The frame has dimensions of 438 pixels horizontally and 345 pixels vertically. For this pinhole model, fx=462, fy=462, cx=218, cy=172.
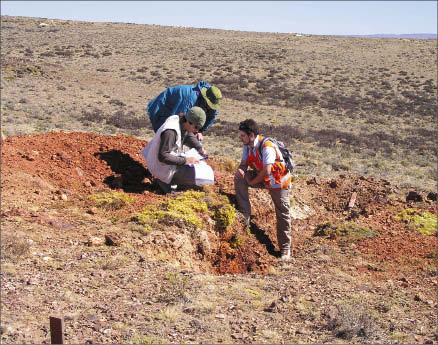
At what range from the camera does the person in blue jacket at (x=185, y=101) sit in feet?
22.5

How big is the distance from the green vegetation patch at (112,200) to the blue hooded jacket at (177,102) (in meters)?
1.58

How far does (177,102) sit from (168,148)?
116cm

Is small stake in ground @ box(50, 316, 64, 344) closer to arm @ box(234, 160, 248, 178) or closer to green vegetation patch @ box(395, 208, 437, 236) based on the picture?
arm @ box(234, 160, 248, 178)

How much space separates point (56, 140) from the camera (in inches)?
312

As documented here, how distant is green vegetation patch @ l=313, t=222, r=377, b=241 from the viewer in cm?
735

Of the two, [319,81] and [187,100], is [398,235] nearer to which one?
[187,100]

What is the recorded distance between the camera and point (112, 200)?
6.11 metres

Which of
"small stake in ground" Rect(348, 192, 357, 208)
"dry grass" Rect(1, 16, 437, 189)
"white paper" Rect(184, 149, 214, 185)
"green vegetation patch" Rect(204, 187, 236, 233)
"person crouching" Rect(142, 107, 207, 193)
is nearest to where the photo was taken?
"person crouching" Rect(142, 107, 207, 193)

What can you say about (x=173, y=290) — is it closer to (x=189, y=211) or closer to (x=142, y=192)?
(x=189, y=211)

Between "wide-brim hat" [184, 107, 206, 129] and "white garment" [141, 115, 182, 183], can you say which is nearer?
"wide-brim hat" [184, 107, 206, 129]

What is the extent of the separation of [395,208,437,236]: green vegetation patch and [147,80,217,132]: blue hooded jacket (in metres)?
3.91

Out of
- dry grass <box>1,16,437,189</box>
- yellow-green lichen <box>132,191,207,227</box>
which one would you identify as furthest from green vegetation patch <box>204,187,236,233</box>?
dry grass <box>1,16,437,189</box>

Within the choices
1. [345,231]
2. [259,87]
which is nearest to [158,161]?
[345,231]

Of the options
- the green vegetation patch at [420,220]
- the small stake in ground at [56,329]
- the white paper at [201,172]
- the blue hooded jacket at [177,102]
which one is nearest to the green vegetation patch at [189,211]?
the white paper at [201,172]
